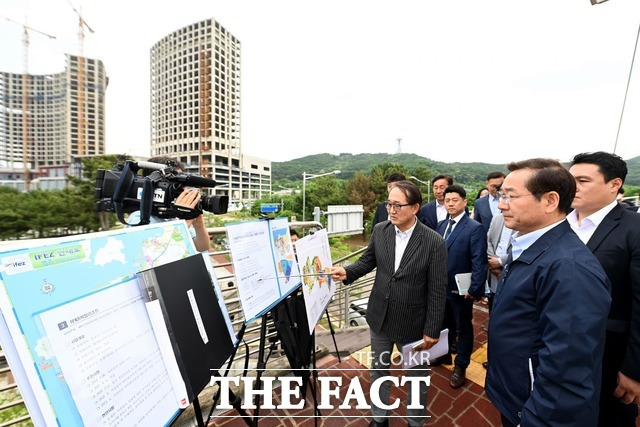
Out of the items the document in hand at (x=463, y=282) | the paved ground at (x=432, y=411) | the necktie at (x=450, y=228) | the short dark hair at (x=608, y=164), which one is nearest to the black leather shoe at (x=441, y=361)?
the paved ground at (x=432, y=411)

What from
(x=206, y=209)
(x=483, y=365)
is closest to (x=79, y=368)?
(x=206, y=209)

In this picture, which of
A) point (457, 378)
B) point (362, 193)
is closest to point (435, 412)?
point (457, 378)

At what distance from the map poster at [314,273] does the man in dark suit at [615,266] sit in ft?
5.52

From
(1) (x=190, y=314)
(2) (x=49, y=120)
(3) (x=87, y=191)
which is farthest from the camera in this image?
(2) (x=49, y=120)

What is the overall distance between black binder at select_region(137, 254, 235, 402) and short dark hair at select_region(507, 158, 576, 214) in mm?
1527

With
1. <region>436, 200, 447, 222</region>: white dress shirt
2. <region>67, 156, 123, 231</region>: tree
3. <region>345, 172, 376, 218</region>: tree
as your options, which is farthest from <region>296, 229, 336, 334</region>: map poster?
<region>345, 172, 376, 218</region>: tree

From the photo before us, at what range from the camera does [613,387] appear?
1553 mm

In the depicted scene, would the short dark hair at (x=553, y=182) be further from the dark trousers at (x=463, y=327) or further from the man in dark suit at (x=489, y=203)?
the man in dark suit at (x=489, y=203)

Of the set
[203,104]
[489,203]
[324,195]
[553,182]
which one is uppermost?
[203,104]

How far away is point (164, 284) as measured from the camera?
106cm

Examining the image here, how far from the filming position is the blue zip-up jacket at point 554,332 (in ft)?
3.27

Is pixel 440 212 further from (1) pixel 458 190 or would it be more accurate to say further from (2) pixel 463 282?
(2) pixel 463 282

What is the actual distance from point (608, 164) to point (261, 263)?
222cm

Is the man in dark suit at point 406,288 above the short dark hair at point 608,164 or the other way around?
the other way around
